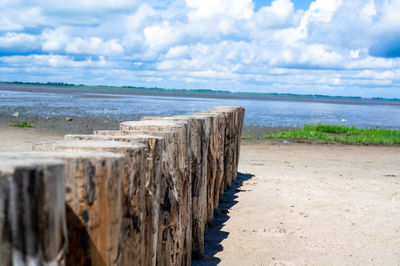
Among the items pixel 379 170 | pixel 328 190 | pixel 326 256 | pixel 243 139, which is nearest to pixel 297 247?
pixel 326 256

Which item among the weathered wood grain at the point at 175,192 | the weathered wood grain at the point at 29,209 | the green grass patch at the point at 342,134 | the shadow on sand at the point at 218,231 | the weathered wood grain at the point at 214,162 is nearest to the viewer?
the weathered wood grain at the point at 29,209

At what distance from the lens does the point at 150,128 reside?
3.21 meters

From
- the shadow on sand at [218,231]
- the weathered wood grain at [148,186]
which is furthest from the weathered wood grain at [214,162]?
the weathered wood grain at [148,186]

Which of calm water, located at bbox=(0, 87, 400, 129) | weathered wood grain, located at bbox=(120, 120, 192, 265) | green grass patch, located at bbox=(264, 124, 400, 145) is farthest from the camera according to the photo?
calm water, located at bbox=(0, 87, 400, 129)

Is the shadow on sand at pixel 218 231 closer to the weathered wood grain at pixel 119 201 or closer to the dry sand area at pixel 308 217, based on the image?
the dry sand area at pixel 308 217

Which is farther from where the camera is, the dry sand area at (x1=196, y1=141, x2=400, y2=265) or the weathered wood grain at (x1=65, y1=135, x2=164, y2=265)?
the dry sand area at (x1=196, y1=141, x2=400, y2=265)

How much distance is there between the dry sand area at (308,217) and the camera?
163 inches

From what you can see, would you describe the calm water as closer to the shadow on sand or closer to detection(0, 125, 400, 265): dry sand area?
detection(0, 125, 400, 265): dry sand area

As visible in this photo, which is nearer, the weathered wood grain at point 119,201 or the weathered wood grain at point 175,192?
the weathered wood grain at point 119,201

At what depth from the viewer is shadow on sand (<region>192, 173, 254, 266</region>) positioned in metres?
3.99

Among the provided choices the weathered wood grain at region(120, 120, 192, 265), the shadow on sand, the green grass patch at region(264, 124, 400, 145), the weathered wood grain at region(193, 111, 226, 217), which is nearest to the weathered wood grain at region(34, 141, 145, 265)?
the weathered wood grain at region(120, 120, 192, 265)

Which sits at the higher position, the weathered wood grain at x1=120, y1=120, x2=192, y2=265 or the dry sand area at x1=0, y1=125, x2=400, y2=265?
the weathered wood grain at x1=120, y1=120, x2=192, y2=265

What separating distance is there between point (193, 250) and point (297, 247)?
105cm

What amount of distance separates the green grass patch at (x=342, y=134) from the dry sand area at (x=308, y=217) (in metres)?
4.83
